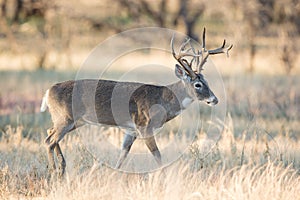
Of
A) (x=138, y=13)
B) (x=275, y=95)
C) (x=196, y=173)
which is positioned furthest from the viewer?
(x=138, y=13)

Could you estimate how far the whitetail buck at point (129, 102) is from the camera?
356 inches

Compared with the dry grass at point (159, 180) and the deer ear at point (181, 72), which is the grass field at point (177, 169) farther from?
the deer ear at point (181, 72)

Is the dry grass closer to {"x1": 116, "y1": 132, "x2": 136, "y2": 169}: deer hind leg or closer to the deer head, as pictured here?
{"x1": 116, "y1": 132, "x2": 136, "y2": 169}: deer hind leg

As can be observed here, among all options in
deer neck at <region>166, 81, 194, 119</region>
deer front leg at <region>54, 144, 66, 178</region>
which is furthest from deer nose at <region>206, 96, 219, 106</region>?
deer front leg at <region>54, 144, 66, 178</region>

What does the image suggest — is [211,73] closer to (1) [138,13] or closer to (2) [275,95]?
(2) [275,95]

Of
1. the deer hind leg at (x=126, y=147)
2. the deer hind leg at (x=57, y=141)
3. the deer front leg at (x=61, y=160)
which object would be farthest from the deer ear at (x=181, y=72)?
Result: the deer front leg at (x=61, y=160)

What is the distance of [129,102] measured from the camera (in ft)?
30.8

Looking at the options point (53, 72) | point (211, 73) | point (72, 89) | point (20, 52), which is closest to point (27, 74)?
point (53, 72)

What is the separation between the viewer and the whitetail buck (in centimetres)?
904

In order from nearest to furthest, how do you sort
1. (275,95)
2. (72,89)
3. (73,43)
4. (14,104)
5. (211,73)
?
(72,89), (14,104), (275,95), (211,73), (73,43)

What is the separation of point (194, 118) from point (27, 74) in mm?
9788

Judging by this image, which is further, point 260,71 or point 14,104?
point 260,71

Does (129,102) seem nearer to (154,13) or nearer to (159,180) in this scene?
(159,180)

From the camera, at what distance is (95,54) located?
25.5m
